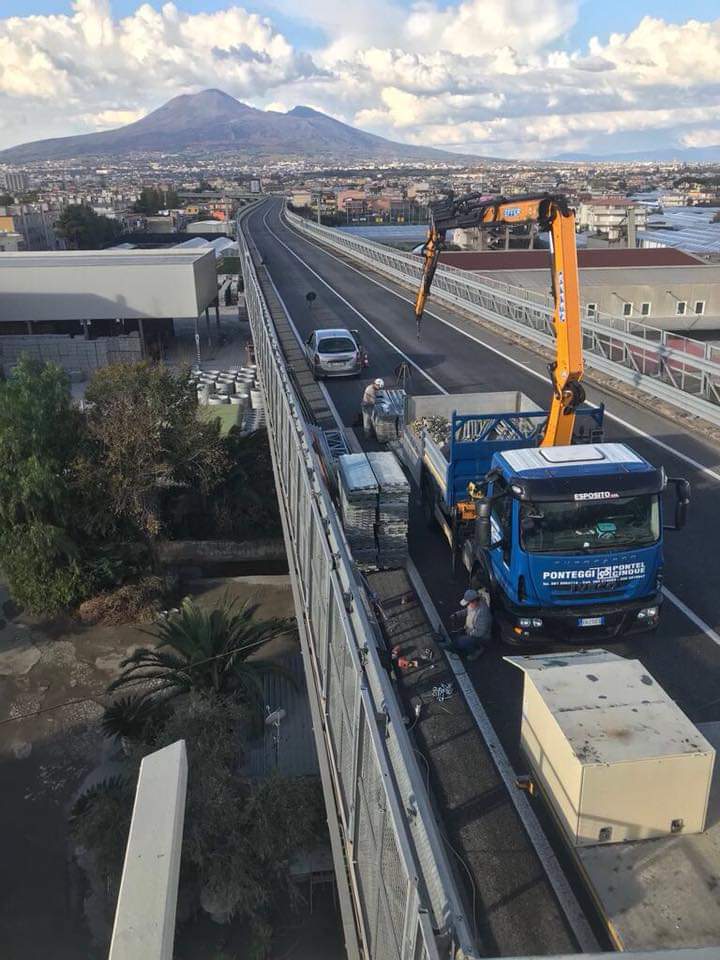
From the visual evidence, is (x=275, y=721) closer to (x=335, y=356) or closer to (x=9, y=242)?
(x=335, y=356)

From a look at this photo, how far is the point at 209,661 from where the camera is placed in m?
15.7

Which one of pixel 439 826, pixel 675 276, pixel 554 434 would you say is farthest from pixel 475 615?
pixel 675 276

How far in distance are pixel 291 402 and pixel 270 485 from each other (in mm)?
11687

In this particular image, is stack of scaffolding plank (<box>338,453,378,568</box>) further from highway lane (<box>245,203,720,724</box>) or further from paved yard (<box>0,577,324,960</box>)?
paved yard (<box>0,577,324,960</box>)

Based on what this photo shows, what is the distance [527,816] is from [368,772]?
2.06m

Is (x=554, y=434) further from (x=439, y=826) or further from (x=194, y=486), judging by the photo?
(x=194, y=486)

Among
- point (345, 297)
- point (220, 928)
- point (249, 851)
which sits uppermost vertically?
point (345, 297)

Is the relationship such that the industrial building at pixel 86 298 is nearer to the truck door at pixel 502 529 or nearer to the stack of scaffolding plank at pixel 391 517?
the stack of scaffolding plank at pixel 391 517

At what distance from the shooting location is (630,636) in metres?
9.26

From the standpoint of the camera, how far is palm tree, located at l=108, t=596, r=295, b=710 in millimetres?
15336

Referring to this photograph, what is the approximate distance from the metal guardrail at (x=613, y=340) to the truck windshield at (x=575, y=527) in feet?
30.4

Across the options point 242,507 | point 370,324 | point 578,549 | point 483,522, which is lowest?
point 242,507

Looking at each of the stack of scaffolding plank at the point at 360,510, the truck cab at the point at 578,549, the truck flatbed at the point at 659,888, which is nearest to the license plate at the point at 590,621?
the truck cab at the point at 578,549

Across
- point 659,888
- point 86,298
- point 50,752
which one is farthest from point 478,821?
point 86,298
